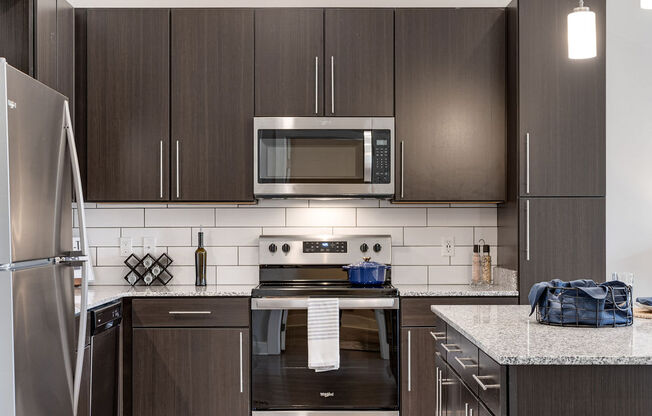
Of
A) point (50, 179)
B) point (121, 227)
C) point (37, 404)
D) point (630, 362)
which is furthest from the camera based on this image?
point (121, 227)

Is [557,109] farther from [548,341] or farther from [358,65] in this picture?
[548,341]

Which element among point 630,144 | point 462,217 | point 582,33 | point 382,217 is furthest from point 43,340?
point 630,144

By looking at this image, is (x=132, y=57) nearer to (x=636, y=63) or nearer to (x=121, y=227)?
(x=121, y=227)

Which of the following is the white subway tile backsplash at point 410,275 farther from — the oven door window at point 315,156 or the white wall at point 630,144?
the white wall at point 630,144

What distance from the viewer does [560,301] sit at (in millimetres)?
2020

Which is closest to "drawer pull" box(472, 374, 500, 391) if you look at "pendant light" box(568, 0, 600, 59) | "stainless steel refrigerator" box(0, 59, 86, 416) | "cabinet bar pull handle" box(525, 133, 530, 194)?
"pendant light" box(568, 0, 600, 59)

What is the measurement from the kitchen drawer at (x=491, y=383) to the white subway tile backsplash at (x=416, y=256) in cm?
194

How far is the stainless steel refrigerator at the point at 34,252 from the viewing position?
193 centimetres

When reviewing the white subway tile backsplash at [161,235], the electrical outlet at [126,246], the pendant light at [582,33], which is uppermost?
the pendant light at [582,33]

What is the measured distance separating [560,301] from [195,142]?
216 cm

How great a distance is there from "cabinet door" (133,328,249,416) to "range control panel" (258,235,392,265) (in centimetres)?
60

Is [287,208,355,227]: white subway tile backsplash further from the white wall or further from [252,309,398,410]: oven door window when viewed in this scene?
the white wall

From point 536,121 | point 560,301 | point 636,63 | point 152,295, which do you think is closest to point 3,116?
point 152,295

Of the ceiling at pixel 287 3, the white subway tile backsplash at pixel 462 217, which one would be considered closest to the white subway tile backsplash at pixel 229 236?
the white subway tile backsplash at pixel 462 217
